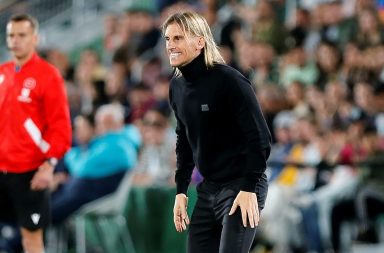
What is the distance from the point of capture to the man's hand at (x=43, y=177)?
8.47 metres

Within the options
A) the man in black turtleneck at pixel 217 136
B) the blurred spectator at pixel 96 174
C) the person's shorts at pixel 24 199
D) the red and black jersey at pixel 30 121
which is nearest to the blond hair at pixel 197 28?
the man in black turtleneck at pixel 217 136

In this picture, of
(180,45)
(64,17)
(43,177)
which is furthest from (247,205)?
(64,17)

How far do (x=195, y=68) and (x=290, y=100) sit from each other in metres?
7.20

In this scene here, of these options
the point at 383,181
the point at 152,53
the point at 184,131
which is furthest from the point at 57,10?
the point at 184,131

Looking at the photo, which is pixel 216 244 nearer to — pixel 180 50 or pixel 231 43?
pixel 180 50

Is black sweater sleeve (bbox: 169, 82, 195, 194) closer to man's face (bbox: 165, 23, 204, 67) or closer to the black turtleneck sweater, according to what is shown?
the black turtleneck sweater

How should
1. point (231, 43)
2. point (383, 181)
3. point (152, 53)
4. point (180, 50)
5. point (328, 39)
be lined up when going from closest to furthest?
point (180, 50) < point (383, 181) < point (328, 39) < point (231, 43) < point (152, 53)

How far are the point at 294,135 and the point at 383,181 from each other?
163cm

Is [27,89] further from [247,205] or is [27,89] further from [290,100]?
[290,100]

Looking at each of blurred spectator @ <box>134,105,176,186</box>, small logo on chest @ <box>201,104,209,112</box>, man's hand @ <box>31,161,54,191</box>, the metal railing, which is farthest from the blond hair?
the metal railing

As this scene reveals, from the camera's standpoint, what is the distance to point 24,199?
339 inches

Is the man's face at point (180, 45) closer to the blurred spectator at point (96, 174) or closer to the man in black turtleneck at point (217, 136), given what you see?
the man in black turtleneck at point (217, 136)

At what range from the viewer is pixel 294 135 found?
12461 millimetres

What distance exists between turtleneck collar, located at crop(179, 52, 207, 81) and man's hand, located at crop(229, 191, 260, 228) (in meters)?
0.76
